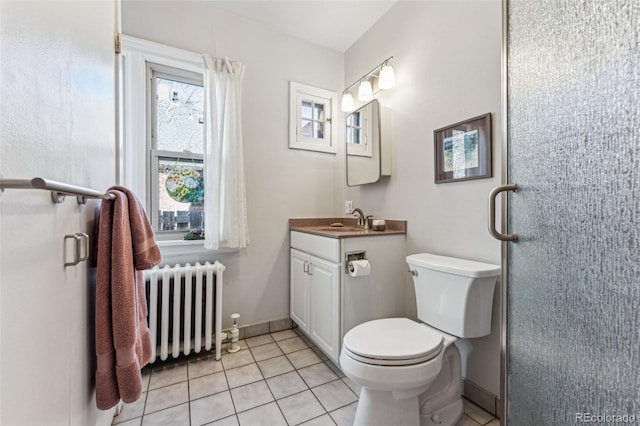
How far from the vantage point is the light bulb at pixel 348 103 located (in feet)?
7.83

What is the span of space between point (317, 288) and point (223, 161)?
1153 mm

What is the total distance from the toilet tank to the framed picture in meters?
0.49

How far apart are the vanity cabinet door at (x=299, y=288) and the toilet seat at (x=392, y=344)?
734 mm

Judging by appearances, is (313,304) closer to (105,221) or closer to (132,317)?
(132,317)

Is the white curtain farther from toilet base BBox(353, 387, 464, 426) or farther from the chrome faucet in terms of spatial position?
toilet base BBox(353, 387, 464, 426)

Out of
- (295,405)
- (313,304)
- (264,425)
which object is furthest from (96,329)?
(313,304)

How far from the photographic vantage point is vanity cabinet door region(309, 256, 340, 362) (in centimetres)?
165

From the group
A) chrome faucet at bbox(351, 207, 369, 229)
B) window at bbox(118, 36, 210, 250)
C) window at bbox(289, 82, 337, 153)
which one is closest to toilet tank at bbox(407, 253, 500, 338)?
chrome faucet at bbox(351, 207, 369, 229)

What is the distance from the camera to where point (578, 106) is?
2.14 feet

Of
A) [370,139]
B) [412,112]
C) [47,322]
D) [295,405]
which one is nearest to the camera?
[47,322]

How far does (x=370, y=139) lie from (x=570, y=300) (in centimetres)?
169

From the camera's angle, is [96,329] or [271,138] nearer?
[96,329]

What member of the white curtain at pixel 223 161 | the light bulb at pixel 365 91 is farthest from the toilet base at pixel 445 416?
the light bulb at pixel 365 91

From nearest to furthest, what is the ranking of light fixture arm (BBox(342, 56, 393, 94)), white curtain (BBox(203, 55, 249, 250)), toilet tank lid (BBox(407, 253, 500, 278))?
toilet tank lid (BBox(407, 253, 500, 278))
white curtain (BBox(203, 55, 249, 250))
light fixture arm (BBox(342, 56, 393, 94))
